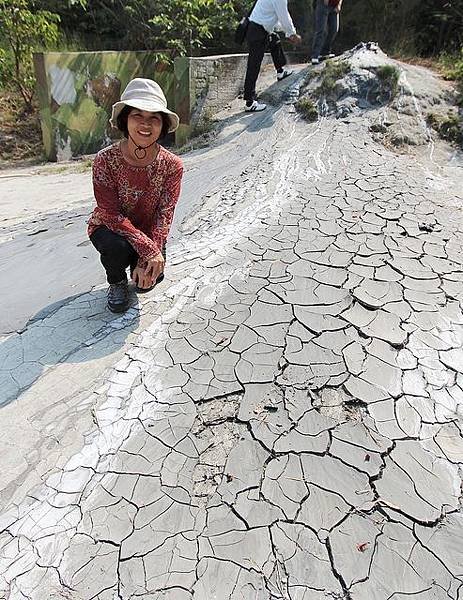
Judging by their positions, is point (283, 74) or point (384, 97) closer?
point (384, 97)

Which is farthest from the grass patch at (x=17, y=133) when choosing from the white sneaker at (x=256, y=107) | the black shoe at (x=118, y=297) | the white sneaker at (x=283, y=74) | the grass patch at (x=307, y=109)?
the black shoe at (x=118, y=297)

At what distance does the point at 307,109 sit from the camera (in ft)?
17.0

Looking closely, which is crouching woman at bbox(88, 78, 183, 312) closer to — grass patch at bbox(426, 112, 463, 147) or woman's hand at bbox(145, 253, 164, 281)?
woman's hand at bbox(145, 253, 164, 281)

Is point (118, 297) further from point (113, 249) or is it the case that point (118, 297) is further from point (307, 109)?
point (307, 109)

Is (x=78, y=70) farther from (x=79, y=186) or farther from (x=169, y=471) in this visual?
(x=169, y=471)

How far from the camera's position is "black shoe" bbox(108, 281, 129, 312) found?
233 cm

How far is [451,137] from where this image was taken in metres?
4.60

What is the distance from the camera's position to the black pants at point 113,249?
211cm

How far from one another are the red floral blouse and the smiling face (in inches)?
4.8

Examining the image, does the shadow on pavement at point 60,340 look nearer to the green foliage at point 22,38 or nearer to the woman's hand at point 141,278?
the woman's hand at point 141,278

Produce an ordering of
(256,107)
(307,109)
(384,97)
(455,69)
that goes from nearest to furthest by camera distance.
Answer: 1. (384,97)
2. (307,109)
3. (455,69)
4. (256,107)

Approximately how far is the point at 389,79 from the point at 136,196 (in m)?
4.17

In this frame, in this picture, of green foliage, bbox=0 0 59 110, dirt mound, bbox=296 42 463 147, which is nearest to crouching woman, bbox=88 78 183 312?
dirt mound, bbox=296 42 463 147

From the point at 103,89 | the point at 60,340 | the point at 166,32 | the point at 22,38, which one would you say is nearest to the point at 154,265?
the point at 60,340
